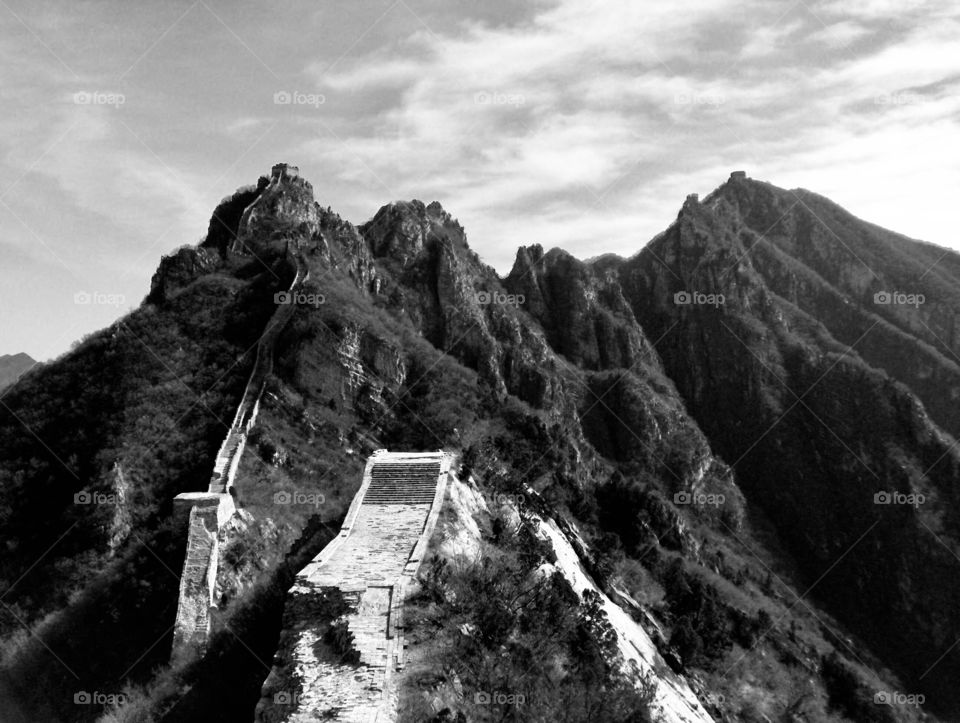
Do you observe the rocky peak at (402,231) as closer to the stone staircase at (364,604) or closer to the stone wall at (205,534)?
the stone wall at (205,534)

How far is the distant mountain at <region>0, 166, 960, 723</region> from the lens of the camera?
58.7 ft

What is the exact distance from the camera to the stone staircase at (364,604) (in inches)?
487

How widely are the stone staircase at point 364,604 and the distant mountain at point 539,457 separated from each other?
10.4 inches

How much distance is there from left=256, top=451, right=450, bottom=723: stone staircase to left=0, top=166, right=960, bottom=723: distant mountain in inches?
10.4

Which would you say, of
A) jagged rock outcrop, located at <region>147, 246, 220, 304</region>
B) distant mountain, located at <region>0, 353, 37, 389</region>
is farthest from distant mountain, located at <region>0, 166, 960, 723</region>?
distant mountain, located at <region>0, 353, 37, 389</region>

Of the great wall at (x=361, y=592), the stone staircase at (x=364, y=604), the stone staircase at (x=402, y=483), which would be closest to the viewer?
the stone staircase at (x=364, y=604)

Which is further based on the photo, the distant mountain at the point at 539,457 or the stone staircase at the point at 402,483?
the stone staircase at the point at 402,483

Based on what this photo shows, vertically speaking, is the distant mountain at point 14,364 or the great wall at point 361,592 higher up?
the distant mountain at point 14,364

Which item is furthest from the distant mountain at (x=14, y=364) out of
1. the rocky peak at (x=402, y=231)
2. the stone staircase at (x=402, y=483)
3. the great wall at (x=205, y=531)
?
the stone staircase at (x=402, y=483)

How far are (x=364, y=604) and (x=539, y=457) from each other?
3171 cm

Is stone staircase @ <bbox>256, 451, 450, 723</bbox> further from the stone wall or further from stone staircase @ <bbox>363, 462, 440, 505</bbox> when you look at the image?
the stone wall

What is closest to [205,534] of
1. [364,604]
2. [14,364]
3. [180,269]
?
[364,604]

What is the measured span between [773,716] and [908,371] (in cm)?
6590

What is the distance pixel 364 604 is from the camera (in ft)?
47.4
